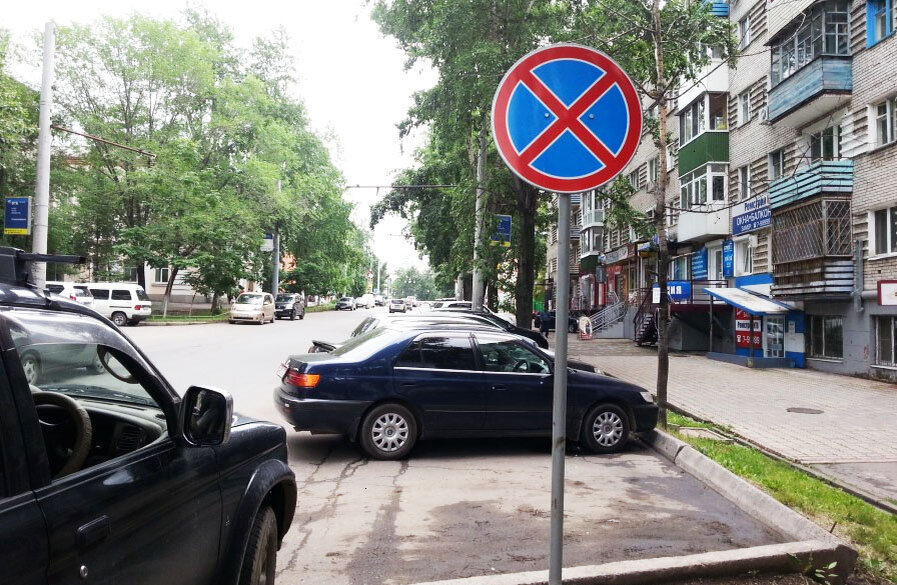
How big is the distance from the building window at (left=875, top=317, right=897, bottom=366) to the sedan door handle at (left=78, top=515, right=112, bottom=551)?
18.8m

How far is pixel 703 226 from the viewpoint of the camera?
2519cm

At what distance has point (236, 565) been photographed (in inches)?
107

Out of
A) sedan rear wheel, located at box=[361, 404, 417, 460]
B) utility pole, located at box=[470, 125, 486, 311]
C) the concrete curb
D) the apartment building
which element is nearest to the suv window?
sedan rear wheel, located at box=[361, 404, 417, 460]

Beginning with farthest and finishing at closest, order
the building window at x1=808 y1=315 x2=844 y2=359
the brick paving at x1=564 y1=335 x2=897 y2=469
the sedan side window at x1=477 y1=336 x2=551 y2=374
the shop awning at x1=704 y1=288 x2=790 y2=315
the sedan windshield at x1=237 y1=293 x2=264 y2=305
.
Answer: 1. the sedan windshield at x1=237 y1=293 x2=264 y2=305
2. the shop awning at x1=704 y1=288 x2=790 y2=315
3. the building window at x1=808 y1=315 x2=844 y2=359
4. the brick paving at x1=564 y1=335 x2=897 y2=469
5. the sedan side window at x1=477 y1=336 x2=551 y2=374

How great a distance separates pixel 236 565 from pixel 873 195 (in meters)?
19.0

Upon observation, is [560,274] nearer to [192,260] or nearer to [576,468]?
[576,468]

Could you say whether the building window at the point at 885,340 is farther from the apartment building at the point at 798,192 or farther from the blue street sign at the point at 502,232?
the blue street sign at the point at 502,232

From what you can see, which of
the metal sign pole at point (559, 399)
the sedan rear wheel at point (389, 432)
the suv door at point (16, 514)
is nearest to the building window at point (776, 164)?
the sedan rear wheel at point (389, 432)

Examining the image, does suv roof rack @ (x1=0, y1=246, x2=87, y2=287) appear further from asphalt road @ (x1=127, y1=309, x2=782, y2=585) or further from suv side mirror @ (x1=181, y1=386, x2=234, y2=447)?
asphalt road @ (x1=127, y1=309, x2=782, y2=585)

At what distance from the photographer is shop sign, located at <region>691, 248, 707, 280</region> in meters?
26.9

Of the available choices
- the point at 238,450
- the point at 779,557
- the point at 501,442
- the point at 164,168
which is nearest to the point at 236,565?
the point at 238,450

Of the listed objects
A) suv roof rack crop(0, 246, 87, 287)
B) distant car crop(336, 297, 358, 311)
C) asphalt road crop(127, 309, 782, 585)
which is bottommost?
asphalt road crop(127, 309, 782, 585)

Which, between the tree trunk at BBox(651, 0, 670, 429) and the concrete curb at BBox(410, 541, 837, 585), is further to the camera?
the tree trunk at BBox(651, 0, 670, 429)

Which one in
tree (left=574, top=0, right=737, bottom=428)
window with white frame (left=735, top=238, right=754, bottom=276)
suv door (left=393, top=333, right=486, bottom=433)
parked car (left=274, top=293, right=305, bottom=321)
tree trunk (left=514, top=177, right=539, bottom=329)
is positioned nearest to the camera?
suv door (left=393, top=333, right=486, bottom=433)
